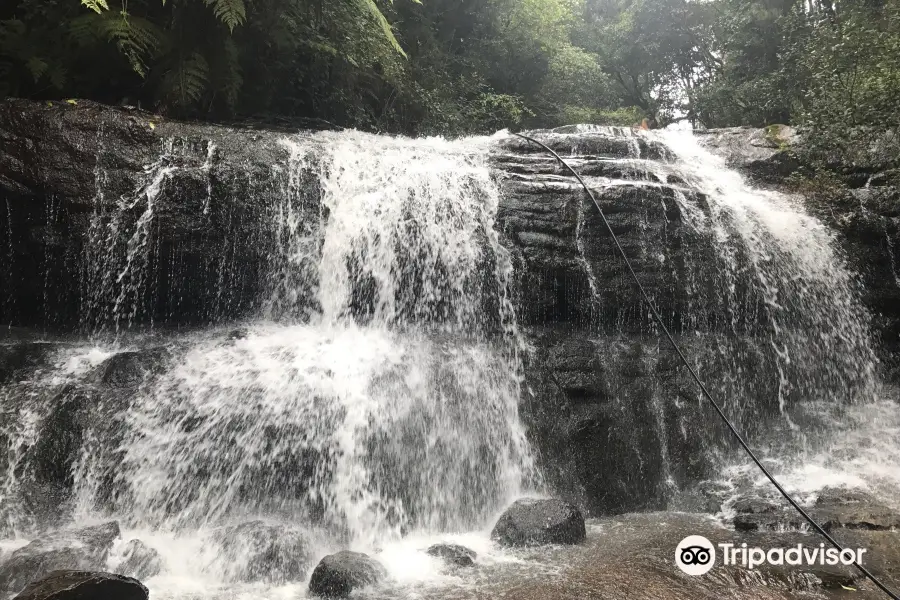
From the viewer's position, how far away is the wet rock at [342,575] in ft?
12.6

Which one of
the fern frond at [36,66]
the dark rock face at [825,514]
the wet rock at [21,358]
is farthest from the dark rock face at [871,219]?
the fern frond at [36,66]

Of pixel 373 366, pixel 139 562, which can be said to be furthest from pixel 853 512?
pixel 139 562

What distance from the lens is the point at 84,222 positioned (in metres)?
6.37

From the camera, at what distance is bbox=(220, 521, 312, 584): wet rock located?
414cm

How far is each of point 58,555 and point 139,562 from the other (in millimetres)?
519

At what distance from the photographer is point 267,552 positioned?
167 inches

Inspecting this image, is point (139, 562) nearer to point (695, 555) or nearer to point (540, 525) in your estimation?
point (540, 525)

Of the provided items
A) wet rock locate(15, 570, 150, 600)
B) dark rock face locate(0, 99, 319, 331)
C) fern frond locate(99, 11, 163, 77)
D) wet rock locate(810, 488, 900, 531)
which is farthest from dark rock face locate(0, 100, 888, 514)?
wet rock locate(15, 570, 150, 600)

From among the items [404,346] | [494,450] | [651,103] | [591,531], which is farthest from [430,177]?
[651,103]

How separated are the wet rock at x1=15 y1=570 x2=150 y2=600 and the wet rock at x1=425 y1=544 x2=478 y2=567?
203 centimetres

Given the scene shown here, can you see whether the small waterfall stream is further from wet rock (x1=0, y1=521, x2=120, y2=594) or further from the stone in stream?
wet rock (x1=0, y1=521, x2=120, y2=594)

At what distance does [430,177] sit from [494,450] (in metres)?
3.69

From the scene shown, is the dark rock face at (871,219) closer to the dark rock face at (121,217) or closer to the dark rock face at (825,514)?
the dark rock face at (825,514)

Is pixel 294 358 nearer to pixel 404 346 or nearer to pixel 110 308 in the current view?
pixel 404 346
